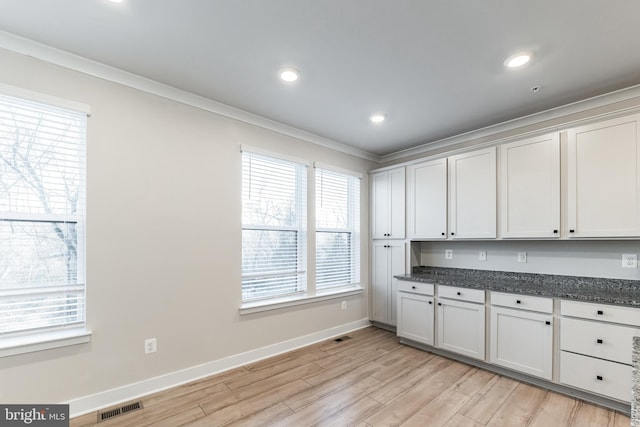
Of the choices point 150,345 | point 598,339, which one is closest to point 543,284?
point 598,339

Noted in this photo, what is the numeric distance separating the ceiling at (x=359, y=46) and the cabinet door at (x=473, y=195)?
619 millimetres

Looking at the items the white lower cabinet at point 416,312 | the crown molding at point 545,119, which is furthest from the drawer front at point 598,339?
the crown molding at point 545,119

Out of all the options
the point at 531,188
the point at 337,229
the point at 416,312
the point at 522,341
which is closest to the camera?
the point at 522,341

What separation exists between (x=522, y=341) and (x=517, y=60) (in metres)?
2.46

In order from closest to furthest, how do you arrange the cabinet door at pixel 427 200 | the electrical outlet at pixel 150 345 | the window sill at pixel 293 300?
the electrical outlet at pixel 150 345 → the window sill at pixel 293 300 → the cabinet door at pixel 427 200

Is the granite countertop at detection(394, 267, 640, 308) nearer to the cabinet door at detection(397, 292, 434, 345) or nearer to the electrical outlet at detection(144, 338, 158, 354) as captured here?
the cabinet door at detection(397, 292, 434, 345)

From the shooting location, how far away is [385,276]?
439 cm

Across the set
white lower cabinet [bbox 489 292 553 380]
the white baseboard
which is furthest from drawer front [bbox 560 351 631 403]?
the white baseboard

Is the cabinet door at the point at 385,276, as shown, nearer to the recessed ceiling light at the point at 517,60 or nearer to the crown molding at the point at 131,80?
the crown molding at the point at 131,80

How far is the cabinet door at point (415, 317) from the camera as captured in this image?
11.6 ft

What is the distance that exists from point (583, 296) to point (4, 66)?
4.72 metres

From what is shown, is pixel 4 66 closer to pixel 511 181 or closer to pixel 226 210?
pixel 226 210

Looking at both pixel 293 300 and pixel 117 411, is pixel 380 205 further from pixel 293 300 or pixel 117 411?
pixel 117 411

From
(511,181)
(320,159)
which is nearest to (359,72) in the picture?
(320,159)
